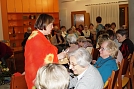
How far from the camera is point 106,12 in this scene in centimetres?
1283

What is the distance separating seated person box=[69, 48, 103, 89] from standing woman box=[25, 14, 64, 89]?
1.11ft

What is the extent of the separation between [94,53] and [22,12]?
8.48 m

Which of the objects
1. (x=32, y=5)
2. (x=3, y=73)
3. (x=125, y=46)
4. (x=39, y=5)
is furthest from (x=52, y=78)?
(x=39, y=5)

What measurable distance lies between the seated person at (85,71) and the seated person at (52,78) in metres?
0.54

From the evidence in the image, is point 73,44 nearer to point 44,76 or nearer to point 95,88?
point 95,88

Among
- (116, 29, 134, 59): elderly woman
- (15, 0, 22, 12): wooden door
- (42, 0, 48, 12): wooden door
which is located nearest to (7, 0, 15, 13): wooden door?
(15, 0, 22, 12): wooden door

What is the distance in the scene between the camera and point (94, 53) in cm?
454

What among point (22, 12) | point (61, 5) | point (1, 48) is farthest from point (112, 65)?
point (61, 5)

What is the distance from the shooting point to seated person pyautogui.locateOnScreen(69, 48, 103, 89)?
2108mm

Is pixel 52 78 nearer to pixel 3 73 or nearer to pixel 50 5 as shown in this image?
pixel 3 73

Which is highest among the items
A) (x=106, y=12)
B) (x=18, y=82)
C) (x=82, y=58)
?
(x=106, y=12)

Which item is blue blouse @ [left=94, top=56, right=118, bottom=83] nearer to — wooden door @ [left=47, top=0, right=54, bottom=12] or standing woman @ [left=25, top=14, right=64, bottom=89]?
standing woman @ [left=25, top=14, right=64, bottom=89]

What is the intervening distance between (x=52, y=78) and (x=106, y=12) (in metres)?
11.7

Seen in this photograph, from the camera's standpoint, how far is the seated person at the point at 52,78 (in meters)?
1.53
